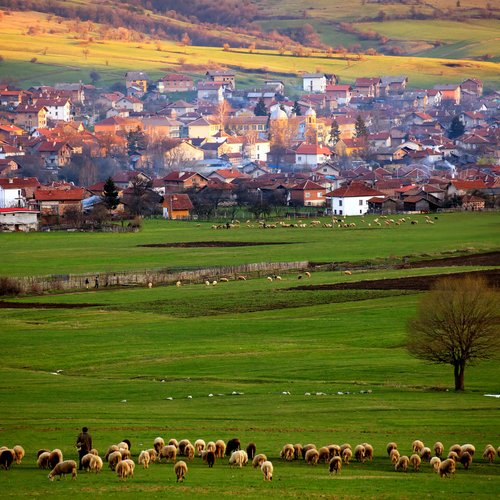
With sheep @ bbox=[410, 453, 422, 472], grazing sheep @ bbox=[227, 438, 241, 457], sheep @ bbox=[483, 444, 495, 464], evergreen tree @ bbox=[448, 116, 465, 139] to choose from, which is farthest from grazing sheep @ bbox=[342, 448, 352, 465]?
evergreen tree @ bbox=[448, 116, 465, 139]

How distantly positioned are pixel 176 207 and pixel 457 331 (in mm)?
75752

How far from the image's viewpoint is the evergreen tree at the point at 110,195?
11169 cm

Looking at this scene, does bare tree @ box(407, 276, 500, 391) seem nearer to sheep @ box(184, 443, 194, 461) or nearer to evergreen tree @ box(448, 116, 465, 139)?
sheep @ box(184, 443, 194, 461)

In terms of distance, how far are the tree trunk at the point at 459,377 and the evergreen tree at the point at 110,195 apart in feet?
235

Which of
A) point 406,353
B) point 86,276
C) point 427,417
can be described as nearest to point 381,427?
point 427,417

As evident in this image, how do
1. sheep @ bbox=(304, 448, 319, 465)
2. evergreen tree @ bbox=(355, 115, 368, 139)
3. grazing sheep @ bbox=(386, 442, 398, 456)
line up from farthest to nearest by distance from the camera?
evergreen tree @ bbox=(355, 115, 368, 139), grazing sheep @ bbox=(386, 442, 398, 456), sheep @ bbox=(304, 448, 319, 465)

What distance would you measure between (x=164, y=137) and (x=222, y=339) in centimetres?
13872

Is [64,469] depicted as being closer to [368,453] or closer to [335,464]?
[335,464]

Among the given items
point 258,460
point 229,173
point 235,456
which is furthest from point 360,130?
point 258,460

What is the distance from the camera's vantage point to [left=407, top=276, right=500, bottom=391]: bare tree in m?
42.5

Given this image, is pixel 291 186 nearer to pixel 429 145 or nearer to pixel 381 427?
pixel 429 145

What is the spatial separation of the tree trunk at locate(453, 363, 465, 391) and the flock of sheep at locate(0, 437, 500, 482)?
10.4 metres

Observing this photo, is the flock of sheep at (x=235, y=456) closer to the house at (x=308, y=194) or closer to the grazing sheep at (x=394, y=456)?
the grazing sheep at (x=394, y=456)

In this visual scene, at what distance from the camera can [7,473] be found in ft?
92.4
